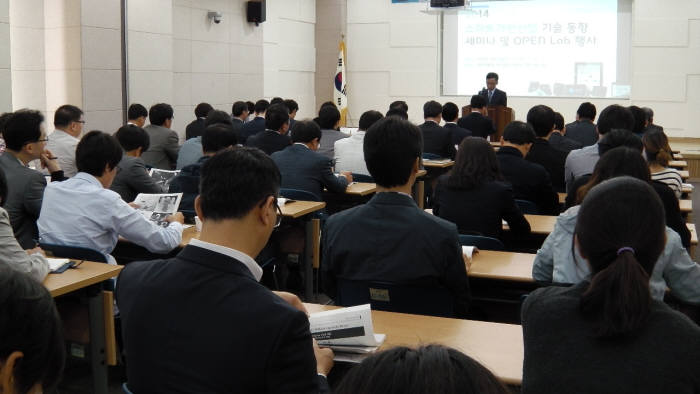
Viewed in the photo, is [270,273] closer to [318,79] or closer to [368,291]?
[368,291]

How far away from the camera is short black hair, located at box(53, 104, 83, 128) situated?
5.83 m

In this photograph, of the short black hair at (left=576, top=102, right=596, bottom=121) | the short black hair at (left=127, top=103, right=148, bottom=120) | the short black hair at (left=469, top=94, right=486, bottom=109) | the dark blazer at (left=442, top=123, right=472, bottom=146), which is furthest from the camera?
the short black hair at (left=469, top=94, right=486, bottom=109)

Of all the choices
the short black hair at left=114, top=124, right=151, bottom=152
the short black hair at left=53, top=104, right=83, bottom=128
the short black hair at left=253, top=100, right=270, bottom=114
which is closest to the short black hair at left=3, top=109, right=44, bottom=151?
the short black hair at left=114, top=124, right=151, bottom=152

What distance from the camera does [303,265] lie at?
5305 mm

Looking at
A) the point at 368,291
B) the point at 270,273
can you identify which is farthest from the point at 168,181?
the point at 368,291

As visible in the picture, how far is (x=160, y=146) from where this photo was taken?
7.45m

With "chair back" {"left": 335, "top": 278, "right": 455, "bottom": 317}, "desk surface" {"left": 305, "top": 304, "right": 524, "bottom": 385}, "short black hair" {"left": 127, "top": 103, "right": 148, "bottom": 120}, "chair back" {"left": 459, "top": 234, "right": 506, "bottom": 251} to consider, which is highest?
"short black hair" {"left": 127, "top": 103, "right": 148, "bottom": 120}

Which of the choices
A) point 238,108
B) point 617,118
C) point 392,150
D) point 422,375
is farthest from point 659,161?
point 238,108

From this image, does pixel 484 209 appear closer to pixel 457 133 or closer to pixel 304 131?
pixel 304 131

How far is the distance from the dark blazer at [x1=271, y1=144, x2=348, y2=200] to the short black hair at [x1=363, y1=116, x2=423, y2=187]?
2651mm

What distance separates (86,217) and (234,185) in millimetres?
2094

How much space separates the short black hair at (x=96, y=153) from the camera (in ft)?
12.0

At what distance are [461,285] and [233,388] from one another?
4.44 ft

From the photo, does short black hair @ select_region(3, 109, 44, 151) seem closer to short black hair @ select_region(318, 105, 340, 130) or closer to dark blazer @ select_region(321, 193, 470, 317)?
dark blazer @ select_region(321, 193, 470, 317)
